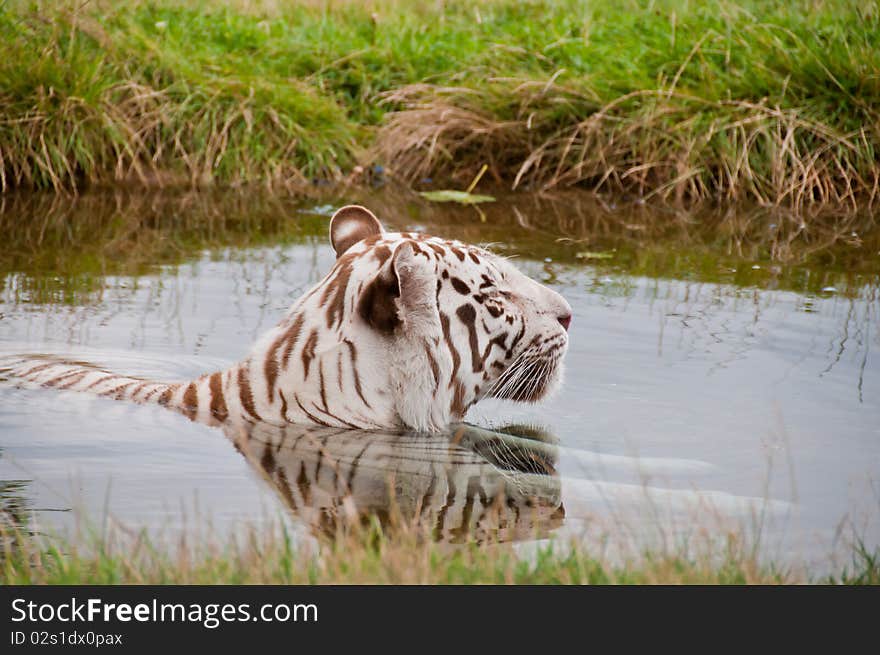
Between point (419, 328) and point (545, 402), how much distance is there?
34.2 inches

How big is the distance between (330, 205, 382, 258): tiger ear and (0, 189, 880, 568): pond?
0.77 metres

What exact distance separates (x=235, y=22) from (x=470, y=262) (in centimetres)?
846

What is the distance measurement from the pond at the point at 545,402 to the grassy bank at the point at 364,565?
20 cm

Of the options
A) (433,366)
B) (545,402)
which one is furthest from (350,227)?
(545,402)

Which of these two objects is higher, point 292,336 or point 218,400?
point 292,336

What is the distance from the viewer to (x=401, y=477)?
4.64 m

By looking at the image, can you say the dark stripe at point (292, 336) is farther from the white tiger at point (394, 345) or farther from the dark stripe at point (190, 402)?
the dark stripe at point (190, 402)

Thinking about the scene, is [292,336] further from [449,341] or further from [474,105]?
[474,105]

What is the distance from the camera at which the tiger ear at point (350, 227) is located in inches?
193

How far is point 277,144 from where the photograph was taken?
1059cm

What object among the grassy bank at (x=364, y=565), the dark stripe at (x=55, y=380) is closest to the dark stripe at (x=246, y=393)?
the grassy bank at (x=364, y=565)

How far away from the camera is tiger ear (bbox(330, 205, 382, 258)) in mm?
4902

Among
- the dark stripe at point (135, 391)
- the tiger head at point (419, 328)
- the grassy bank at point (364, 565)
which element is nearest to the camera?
the grassy bank at point (364, 565)
